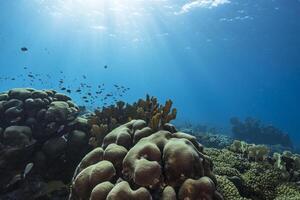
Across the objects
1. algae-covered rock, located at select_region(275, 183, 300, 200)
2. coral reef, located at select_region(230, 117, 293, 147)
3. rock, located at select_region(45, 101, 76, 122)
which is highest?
rock, located at select_region(45, 101, 76, 122)

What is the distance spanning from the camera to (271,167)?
684cm

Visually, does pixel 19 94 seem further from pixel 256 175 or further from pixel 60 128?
pixel 256 175

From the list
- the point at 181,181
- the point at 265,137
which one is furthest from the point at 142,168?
the point at 265,137

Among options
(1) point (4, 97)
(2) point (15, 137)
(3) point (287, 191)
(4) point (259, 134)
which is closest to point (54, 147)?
(2) point (15, 137)

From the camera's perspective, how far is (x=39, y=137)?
7609 mm

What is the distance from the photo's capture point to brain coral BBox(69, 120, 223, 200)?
418cm

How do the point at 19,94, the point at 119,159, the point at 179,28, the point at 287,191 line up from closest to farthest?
the point at 119,159 < the point at 287,191 < the point at 19,94 < the point at 179,28

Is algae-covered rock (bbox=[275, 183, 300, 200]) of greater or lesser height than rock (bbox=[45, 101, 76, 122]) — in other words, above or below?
below

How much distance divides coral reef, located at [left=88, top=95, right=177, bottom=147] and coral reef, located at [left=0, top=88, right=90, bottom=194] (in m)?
0.64

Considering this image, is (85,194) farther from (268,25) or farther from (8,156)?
(268,25)

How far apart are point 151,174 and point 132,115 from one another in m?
3.63

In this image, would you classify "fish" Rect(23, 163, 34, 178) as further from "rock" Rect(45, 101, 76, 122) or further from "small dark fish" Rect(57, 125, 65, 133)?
"rock" Rect(45, 101, 76, 122)

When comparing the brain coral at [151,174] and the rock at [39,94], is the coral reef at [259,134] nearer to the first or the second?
the rock at [39,94]

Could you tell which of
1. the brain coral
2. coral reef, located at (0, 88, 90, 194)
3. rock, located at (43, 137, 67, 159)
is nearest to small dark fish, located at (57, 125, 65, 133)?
coral reef, located at (0, 88, 90, 194)
